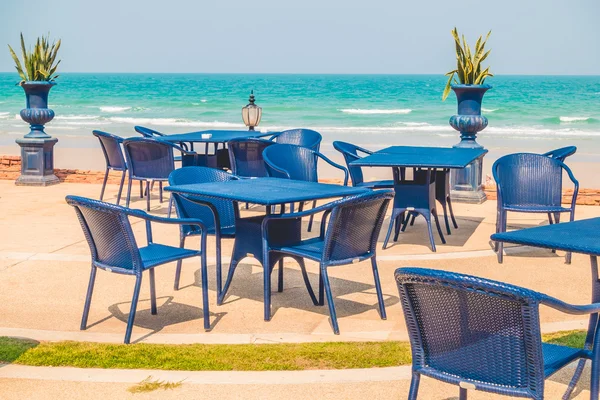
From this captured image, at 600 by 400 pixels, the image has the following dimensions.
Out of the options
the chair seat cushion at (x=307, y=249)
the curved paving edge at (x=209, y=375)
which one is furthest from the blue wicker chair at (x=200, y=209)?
the curved paving edge at (x=209, y=375)

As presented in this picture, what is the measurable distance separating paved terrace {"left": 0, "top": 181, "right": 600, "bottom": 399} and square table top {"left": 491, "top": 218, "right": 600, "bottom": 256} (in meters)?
0.69

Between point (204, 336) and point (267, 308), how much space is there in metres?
0.45

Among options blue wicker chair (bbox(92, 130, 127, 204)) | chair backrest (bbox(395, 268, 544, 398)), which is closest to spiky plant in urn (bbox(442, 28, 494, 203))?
blue wicker chair (bbox(92, 130, 127, 204))

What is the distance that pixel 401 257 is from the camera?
22.9ft

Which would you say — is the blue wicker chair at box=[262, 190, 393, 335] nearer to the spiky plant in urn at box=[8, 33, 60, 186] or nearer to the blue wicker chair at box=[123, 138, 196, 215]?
the blue wicker chair at box=[123, 138, 196, 215]

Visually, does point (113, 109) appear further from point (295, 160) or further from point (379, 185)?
point (379, 185)

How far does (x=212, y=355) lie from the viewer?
443 cm

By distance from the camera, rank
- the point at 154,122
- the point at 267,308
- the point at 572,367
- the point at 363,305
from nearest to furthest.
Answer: the point at 572,367, the point at 267,308, the point at 363,305, the point at 154,122

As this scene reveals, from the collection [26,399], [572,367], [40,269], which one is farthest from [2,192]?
[572,367]

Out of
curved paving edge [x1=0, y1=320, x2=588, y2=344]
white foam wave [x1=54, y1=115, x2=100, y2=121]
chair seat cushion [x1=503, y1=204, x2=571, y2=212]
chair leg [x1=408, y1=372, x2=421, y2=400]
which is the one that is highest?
white foam wave [x1=54, y1=115, x2=100, y2=121]

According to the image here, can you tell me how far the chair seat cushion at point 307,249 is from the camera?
4948 mm

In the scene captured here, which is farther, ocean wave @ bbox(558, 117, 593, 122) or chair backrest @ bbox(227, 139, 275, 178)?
ocean wave @ bbox(558, 117, 593, 122)

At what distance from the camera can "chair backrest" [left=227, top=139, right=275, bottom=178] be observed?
339 inches

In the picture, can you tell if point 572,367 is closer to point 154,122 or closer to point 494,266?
point 494,266
